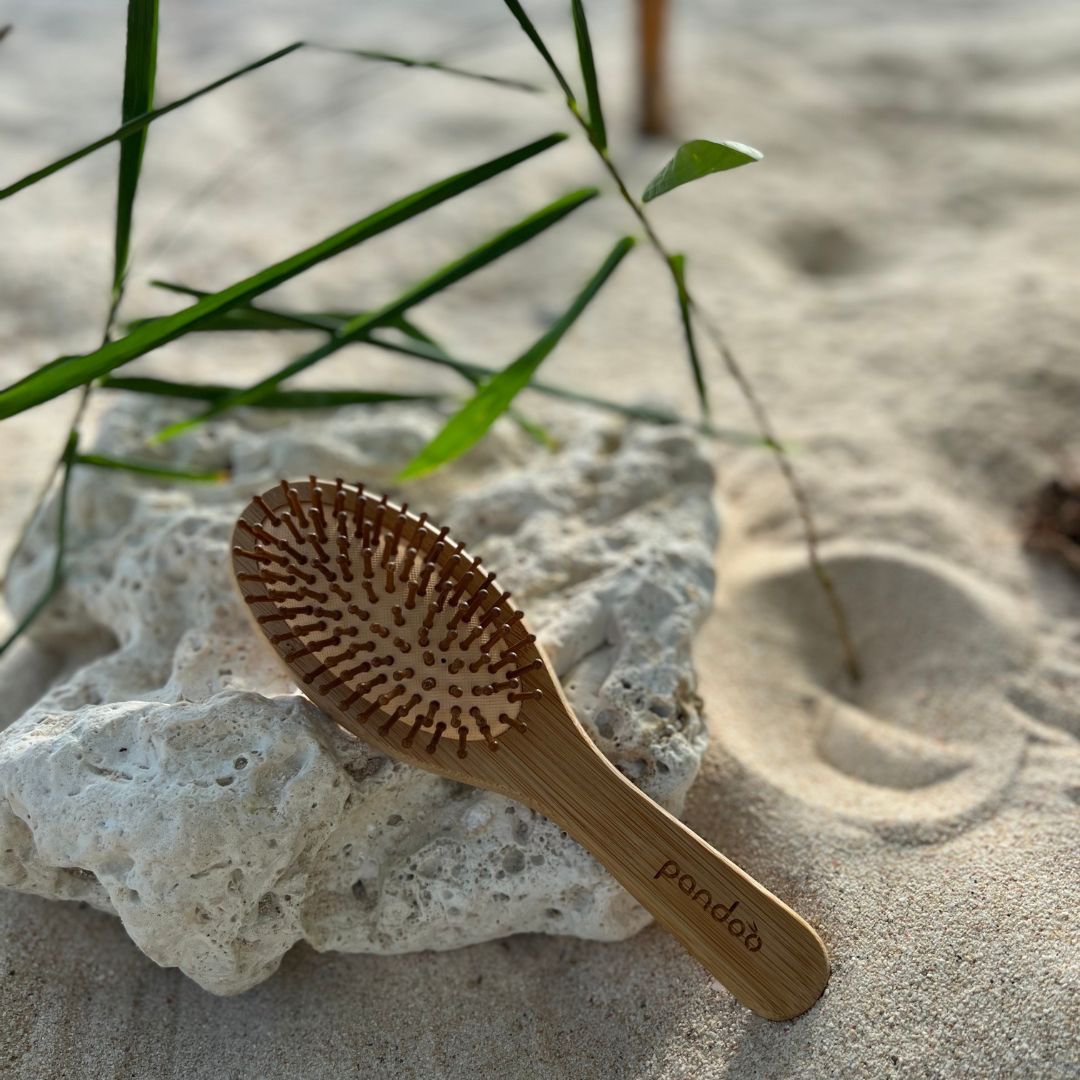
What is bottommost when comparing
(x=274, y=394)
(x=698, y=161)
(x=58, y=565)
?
(x=58, y=565)

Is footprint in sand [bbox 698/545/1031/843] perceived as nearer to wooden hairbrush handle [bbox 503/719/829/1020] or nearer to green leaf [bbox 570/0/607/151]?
wooden hairbrush handle [bbox 503/719/829/1020]

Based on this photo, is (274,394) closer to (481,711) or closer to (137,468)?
(137,468)

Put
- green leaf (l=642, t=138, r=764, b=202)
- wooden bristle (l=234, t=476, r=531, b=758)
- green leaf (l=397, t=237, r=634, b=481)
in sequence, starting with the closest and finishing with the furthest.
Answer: green leaf (l=642, t=138, r=764, b=202) < wooden bristle (l=234, t=476, r=531, b=758) < green leaf (l=397, t=237, r=634, b=481)

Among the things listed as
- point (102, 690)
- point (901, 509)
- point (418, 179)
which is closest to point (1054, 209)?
point (901, 509)

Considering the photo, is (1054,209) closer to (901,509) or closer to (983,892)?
(901,509)

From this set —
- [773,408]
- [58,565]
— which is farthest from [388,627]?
[773,408]

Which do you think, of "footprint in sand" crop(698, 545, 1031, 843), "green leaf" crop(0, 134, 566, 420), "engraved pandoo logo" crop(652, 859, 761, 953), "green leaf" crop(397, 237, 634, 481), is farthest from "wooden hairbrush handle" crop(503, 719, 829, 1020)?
"green leaf" crop(0, 134, 566, 420)
